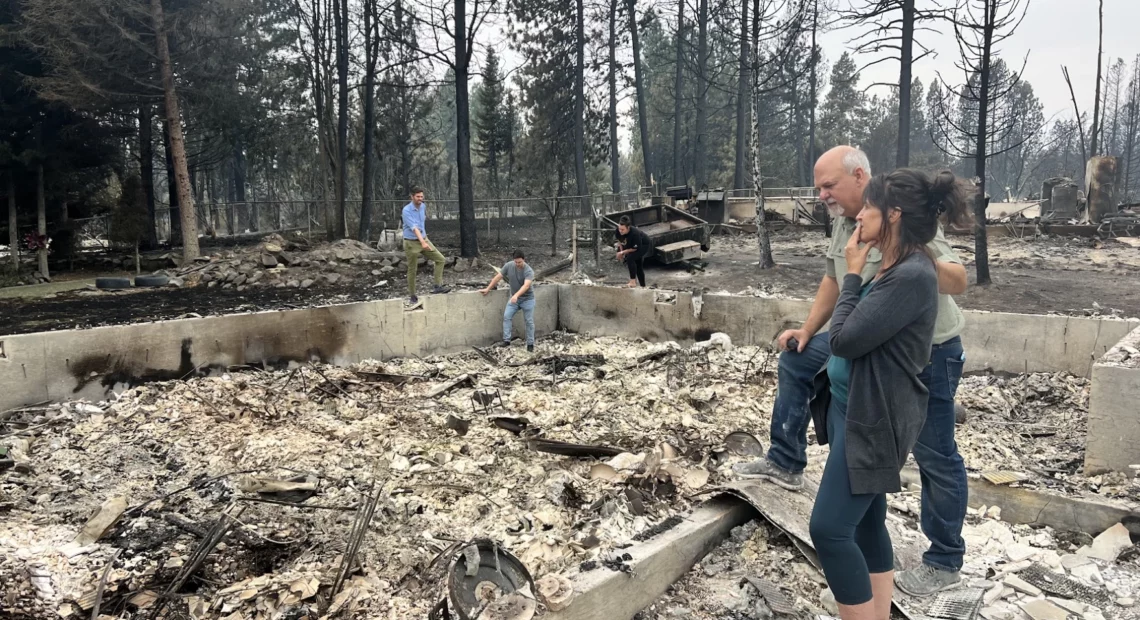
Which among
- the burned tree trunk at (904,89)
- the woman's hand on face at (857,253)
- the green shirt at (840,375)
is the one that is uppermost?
the burned tree trunk at (904,89)

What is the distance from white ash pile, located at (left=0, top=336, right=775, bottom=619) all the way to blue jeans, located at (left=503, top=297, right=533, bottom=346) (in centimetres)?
170

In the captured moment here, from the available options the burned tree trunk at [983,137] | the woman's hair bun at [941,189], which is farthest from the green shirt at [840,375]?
the burned tree trunk at [983,137]

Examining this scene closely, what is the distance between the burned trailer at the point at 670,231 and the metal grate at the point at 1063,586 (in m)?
11.2

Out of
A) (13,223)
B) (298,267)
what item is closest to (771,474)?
(298,267)

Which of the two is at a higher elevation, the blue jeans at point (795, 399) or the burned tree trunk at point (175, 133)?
the burned tree trunk at point (175, 133)

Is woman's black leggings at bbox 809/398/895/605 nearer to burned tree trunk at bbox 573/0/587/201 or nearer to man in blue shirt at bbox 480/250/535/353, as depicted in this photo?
man in blue shirt at bbox 480/250/535/353

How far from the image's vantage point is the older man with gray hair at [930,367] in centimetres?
253

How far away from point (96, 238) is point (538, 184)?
63.9 feet

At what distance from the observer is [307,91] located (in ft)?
92.3

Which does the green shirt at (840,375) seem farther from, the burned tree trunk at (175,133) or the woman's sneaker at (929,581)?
the burned tree trunk at (175,133)

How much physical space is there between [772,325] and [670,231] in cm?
735

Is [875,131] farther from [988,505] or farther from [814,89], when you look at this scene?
[988,505]

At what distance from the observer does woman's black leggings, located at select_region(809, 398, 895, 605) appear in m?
2.11

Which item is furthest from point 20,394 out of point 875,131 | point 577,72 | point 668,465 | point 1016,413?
point 875,131
